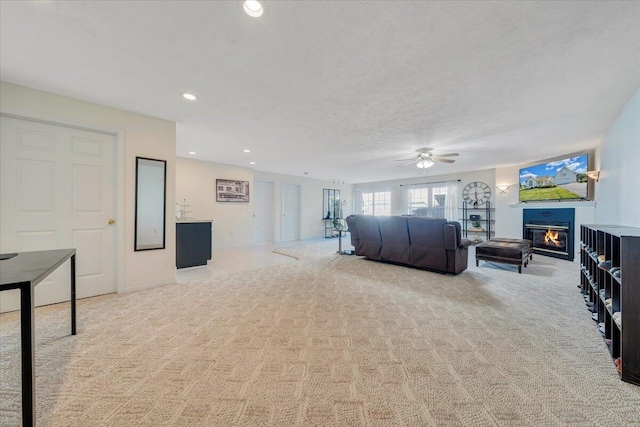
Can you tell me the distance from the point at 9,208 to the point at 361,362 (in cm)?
377

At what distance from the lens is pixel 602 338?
203 centimetres

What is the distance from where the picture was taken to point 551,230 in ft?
18.5

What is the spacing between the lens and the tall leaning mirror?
3213 mm

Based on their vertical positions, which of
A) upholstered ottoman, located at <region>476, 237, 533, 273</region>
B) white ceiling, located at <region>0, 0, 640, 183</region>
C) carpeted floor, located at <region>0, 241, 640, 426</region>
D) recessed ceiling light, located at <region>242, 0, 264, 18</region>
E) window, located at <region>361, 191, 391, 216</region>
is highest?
white ceiling, located at <region>0, 0, 640, 183</region>

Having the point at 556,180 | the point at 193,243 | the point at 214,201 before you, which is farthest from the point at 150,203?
the point at 556,180

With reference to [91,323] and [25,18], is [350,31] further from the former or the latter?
[91,323]

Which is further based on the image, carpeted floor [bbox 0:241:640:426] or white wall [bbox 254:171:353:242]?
white wall [bbox 254:171:353:242]

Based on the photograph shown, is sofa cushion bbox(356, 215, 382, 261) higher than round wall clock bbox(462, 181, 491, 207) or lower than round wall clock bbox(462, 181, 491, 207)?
lower

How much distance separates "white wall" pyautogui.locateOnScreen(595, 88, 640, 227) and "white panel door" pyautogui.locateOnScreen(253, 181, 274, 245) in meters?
7.43

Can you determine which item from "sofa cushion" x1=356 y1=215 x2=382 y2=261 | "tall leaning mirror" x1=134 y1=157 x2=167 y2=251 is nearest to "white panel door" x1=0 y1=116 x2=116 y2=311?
"tall leaning mirror" x1=134 y1=157 x2=167 y2=251

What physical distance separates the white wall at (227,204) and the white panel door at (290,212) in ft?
0.50

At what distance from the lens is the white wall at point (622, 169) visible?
2578 millimetres

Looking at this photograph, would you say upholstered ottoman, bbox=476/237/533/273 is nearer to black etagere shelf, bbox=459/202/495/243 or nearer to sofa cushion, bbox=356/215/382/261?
sofa cushion, bbox=356/215/382/261

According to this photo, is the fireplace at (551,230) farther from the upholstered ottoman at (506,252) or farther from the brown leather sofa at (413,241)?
the brown leather sofa at (413,241)
